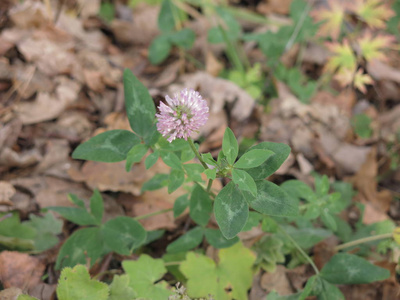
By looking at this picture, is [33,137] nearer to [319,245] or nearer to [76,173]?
[76,173]

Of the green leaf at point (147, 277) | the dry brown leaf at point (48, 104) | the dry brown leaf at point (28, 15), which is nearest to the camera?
the green leaf at point (147, 277)

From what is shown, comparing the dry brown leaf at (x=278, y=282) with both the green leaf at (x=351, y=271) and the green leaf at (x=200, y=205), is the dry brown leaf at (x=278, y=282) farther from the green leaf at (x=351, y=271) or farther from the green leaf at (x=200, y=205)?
the green leaf at (x=200, y=205)

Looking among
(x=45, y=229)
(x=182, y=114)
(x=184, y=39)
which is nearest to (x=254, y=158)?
(x=182, y=114)

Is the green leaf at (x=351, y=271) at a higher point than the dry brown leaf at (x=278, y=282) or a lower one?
higher

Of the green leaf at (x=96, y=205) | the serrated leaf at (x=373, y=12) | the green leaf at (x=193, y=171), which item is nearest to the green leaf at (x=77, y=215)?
the green leaf at (x=96, y=205)

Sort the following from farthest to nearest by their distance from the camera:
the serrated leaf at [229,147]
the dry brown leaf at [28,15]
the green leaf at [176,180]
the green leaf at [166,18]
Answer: the green leaf at [166,18], the dry brown leaf at [28,15], the green leaf at [176,180], the serrated leaf at [229,147]

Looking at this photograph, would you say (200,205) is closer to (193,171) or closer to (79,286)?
(193,171)

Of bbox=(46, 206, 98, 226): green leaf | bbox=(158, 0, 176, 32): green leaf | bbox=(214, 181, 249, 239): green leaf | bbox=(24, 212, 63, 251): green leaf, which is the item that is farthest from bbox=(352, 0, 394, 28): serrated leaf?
bbox=(24, 212, 63, 251): green leaf
